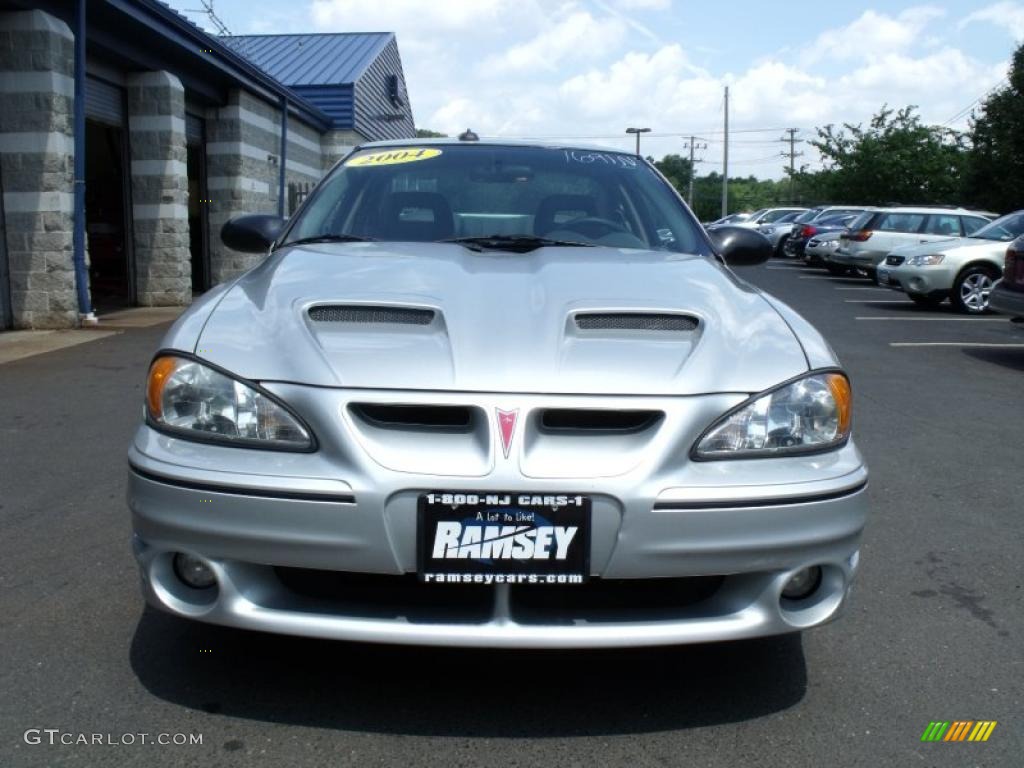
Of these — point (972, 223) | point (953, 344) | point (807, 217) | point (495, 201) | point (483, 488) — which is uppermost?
point (807, 217)

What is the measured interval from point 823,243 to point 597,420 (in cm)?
2121

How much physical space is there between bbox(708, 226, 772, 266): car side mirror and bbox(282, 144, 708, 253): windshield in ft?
0.35

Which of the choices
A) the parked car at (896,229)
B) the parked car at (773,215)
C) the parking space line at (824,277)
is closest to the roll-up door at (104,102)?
the parked car at (896,229)

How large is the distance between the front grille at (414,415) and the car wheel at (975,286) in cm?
1372

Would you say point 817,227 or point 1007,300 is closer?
point 1007,300

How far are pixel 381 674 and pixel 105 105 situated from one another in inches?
474

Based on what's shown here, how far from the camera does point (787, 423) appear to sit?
2430mm

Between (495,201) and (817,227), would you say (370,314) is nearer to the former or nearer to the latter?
(495,201)

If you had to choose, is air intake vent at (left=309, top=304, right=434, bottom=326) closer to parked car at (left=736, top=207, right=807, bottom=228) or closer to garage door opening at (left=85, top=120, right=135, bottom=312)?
garage door opening at (left=85, top=120, right=135, bottom=312)

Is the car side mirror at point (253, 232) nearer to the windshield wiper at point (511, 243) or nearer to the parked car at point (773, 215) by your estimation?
the windshield wiper at point (511, 243)

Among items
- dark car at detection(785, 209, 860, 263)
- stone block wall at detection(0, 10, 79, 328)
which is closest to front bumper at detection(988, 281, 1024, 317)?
stone block wall at detection(0, 10, 79, 328)

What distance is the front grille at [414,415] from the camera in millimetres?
2289

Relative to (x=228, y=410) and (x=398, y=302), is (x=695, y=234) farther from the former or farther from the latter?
(x=228, y=410)

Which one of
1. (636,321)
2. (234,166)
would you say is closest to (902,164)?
(234,166)
